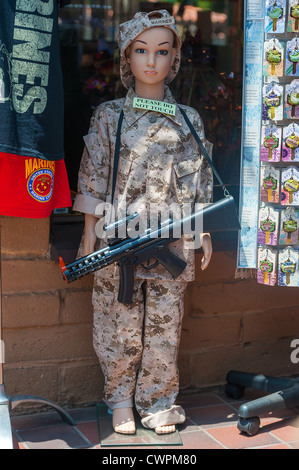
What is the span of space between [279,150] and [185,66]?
1297 millimetres

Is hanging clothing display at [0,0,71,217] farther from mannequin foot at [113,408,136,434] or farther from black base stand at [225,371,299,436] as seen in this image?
black base stand at [225,371,299,436]

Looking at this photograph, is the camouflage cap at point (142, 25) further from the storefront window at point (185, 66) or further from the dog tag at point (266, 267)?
the dog tag at point (266, 267)

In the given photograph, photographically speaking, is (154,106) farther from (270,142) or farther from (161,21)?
(270,142)

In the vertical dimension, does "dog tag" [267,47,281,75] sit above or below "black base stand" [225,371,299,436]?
above

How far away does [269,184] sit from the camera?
3070mm

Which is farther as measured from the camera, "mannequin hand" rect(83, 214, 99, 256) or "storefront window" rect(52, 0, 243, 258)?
"storefront window" rect(52, 0, 243, 258)

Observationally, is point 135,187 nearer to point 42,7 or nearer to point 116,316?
point 116,316

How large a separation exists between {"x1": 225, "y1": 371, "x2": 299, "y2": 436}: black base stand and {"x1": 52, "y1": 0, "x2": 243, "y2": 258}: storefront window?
101 centimetres

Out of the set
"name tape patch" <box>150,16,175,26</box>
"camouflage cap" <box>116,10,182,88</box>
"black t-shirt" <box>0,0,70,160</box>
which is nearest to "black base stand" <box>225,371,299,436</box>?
"black t-shirt" <box>0,0,70,160</box>

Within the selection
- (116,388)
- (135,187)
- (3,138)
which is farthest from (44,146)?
(116,388)

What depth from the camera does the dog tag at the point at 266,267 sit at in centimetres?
311

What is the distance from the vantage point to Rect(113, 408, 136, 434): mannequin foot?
129 inches

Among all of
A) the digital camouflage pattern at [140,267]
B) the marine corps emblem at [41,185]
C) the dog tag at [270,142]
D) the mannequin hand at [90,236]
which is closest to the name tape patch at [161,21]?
the digital camouflage pattern at [140,267]

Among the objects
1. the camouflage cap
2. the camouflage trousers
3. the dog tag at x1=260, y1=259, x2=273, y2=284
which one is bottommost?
the camouflage trousers
